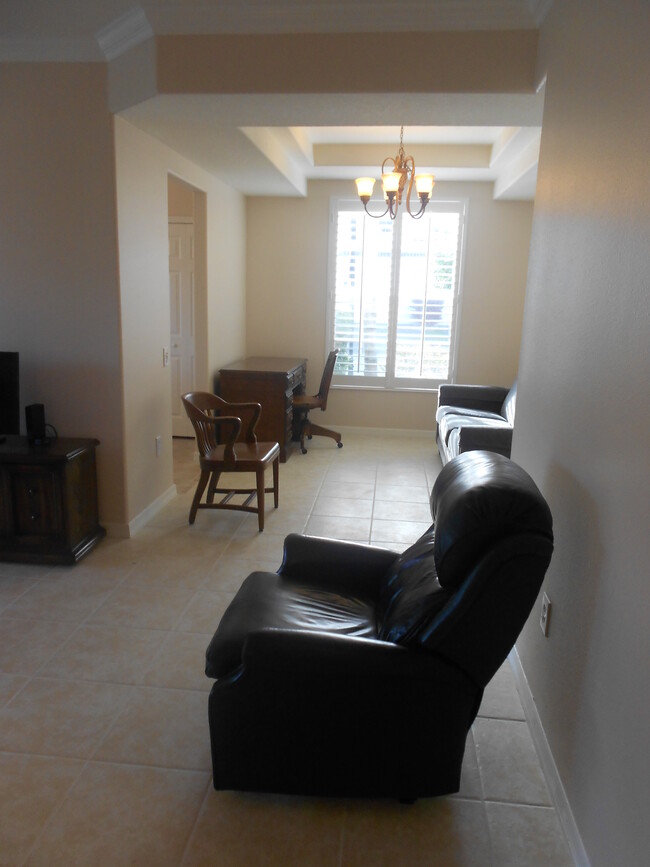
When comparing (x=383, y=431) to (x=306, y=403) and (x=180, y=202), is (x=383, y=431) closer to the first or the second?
(x=306, y=403)

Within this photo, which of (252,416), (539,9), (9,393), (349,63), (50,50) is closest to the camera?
(539,9)

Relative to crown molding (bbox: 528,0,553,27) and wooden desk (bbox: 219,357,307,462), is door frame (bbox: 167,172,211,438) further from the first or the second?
crown molding (bbox: 528,0,553,27)

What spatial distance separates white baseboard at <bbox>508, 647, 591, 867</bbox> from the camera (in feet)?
5.42

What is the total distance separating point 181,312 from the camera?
5.87m

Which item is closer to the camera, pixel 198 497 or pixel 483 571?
pixel 483 571

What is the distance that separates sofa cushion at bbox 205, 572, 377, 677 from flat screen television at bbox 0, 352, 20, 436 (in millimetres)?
1861

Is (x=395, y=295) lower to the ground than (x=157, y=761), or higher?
higher

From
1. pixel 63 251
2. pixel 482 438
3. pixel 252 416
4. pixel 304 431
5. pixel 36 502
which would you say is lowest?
pixel 304 431

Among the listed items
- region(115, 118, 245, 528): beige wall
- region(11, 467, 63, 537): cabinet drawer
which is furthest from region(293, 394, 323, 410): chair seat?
region(11, 467, 63, 537): cabinet drawer

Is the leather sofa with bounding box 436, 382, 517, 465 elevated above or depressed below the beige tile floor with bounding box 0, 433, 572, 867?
above

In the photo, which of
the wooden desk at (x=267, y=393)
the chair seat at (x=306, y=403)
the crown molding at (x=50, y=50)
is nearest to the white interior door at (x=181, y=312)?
the wooden desk at (x=267, y=393)

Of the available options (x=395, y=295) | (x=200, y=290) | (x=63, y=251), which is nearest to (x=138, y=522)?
(x=63, y=251)

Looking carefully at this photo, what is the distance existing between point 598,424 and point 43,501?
9.16 ft

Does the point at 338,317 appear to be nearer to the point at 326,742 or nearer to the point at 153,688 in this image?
the point at 153,688
